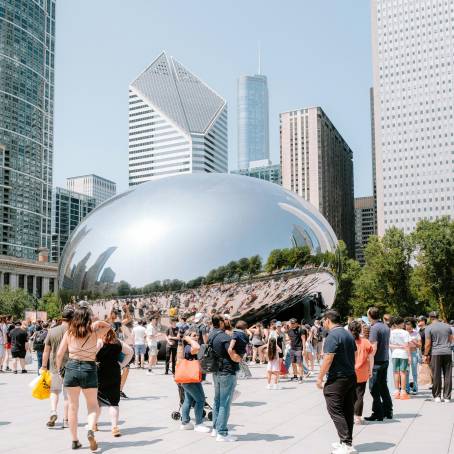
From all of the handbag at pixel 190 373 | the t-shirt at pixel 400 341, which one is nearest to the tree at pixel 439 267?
the t-shirt at pixel 400 341

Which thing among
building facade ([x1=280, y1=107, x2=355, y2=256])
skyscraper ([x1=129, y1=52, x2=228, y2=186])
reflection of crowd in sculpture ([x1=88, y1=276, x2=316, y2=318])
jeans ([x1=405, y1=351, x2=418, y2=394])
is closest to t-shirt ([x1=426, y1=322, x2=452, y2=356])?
jeans ([x1=405, y1=351, x2=418, y2=394])

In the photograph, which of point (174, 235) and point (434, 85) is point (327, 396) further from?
point (434, 85)

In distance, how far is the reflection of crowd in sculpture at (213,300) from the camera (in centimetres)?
1642

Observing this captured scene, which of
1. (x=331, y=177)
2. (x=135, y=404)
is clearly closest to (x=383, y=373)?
(x=135, y=404)

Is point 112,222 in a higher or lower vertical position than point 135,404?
higher

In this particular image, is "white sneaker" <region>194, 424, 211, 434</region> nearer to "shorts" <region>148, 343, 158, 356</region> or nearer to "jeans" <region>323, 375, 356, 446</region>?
"jeans" <region>323, 375, 356, 446</region>

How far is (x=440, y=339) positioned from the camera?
1068 cm

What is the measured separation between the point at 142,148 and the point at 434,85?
9235cm

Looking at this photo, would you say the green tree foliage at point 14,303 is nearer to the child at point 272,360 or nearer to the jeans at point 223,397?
the child at point 272,360

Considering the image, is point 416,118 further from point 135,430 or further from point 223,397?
point 223,397

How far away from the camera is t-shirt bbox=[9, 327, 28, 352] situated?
56.2 feet

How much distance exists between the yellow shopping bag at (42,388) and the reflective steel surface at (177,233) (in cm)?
816

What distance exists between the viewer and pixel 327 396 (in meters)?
7.08

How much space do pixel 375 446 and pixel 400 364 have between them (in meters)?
4.22
